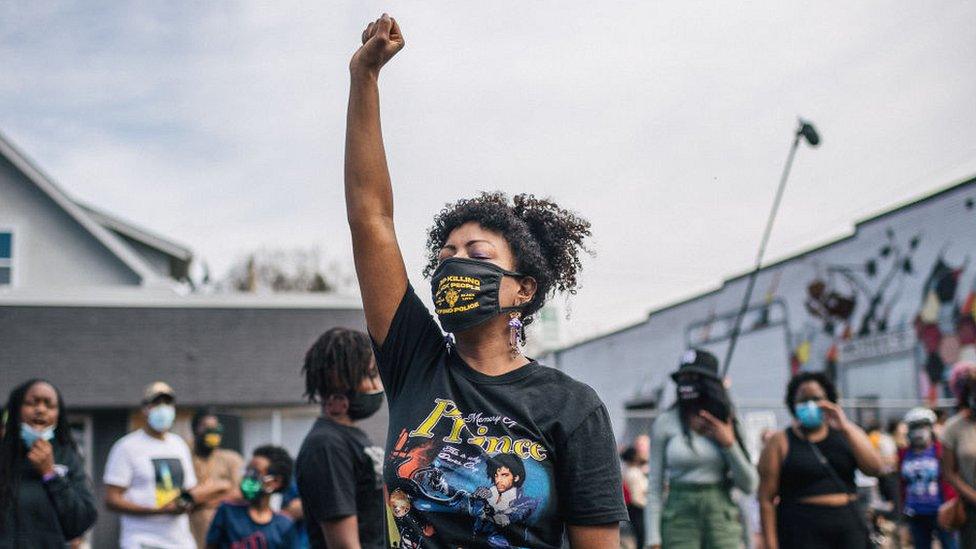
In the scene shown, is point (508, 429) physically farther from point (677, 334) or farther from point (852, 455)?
point (677, 334)

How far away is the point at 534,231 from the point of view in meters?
2.84

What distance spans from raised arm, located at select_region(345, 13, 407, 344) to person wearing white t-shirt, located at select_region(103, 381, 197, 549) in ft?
17.7

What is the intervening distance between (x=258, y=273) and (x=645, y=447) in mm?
32621

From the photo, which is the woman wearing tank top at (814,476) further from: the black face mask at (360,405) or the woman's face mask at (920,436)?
the woman's face mask at (920,436)

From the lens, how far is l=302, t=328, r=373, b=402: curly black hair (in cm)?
457

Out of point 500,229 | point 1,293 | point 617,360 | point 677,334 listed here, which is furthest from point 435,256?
point 617,360

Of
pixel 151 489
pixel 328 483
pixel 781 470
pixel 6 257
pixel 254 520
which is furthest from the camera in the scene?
pixel 6 257

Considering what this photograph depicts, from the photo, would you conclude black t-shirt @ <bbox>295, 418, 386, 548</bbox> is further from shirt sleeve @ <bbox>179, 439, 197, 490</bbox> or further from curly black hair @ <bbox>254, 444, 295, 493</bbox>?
shirt sleeve @ <bbox>179, 439, 197, 490</bbox>

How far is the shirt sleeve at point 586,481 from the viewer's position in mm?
2367

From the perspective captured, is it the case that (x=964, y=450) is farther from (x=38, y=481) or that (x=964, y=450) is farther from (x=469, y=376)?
(x=38, y=481)

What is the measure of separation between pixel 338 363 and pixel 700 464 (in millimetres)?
2964

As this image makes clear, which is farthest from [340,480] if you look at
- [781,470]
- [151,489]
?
[151,489]

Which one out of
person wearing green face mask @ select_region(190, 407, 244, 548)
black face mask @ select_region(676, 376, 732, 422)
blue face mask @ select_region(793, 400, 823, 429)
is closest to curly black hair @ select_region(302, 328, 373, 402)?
black face mask @ select_region(676, 376, 732, 422)

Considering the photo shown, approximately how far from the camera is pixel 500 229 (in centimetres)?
270
